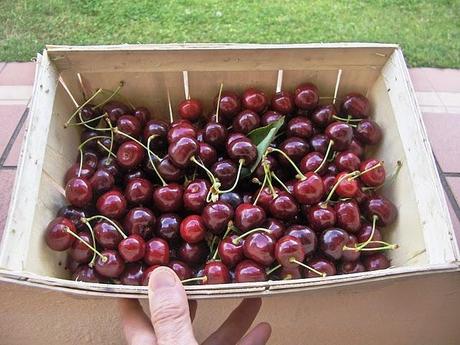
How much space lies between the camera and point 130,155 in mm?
1011

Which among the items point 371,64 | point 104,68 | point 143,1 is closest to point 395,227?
point 371,64

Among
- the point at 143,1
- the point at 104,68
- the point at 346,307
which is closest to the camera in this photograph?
the point at 346,307

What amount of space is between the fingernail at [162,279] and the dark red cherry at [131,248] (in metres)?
0.15

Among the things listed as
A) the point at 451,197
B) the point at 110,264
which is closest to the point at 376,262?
the point at 110,264

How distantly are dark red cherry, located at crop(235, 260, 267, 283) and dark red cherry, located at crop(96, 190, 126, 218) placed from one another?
0.25 m

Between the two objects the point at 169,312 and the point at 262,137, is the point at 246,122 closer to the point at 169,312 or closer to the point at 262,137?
the point at 262,137

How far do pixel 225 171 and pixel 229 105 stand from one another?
196 millimetres

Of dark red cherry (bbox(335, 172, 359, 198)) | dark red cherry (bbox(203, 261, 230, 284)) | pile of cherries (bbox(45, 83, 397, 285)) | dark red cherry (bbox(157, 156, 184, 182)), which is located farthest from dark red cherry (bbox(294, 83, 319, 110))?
dark red cherry (bbox(203, 261, 230, 284))

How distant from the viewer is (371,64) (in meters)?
1.13

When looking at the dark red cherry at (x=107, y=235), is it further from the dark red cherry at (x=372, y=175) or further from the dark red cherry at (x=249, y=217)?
the dark red cherry at (x=372, y=175)

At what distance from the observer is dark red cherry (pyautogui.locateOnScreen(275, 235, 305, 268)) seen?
84 centimetres

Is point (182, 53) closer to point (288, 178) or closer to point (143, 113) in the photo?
point (143, 113)

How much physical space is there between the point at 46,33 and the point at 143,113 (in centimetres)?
106

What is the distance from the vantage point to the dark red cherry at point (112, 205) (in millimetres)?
938
